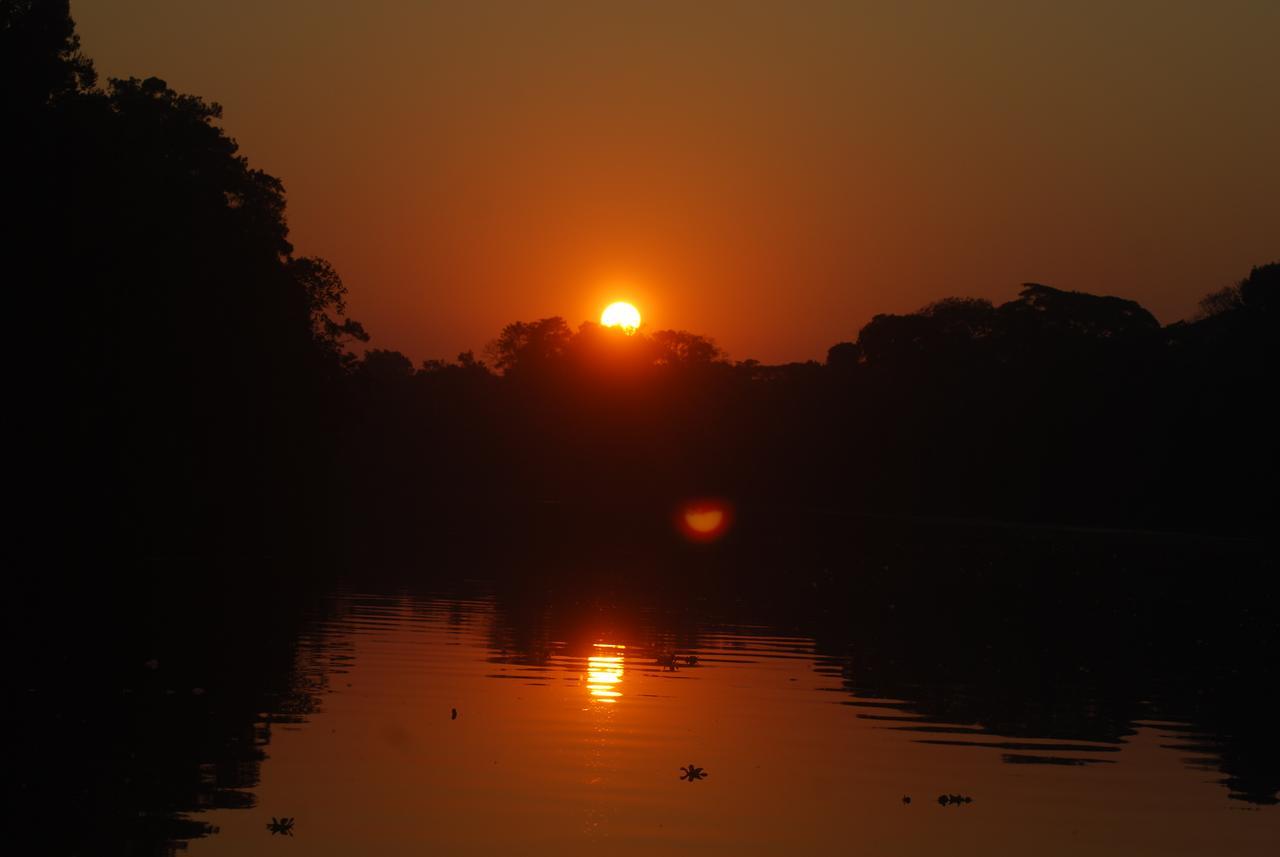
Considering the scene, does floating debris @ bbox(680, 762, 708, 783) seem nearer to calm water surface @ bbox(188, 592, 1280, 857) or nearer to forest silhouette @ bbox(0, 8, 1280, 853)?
calm water surface @ bbox(188, 592, 1280, 857)

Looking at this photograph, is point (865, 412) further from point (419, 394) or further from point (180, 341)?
point (180, 341)

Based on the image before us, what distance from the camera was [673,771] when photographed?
62.2ft

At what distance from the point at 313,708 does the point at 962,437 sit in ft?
372

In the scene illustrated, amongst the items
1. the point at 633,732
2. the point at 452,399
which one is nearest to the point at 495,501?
the point at 452,399

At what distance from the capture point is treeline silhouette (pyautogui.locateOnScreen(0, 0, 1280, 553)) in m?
44.3

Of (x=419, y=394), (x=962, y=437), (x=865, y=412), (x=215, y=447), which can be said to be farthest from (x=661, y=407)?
(x=215, y=447)

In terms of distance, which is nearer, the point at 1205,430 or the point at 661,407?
the point at 1205,430

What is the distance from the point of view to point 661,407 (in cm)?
17862

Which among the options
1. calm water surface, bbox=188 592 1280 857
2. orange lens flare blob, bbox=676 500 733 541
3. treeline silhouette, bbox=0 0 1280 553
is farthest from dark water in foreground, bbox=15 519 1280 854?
orange lens flare blob, bbox=676 500 733 541

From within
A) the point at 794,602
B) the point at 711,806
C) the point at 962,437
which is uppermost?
the point at 962,437

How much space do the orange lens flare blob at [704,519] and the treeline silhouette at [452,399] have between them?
5.49 m

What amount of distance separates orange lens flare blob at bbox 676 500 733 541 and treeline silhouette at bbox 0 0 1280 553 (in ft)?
18.0

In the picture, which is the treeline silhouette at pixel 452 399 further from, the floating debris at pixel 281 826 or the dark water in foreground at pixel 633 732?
the floating debris at pixel 281 826

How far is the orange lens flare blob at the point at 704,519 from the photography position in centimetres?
9274
